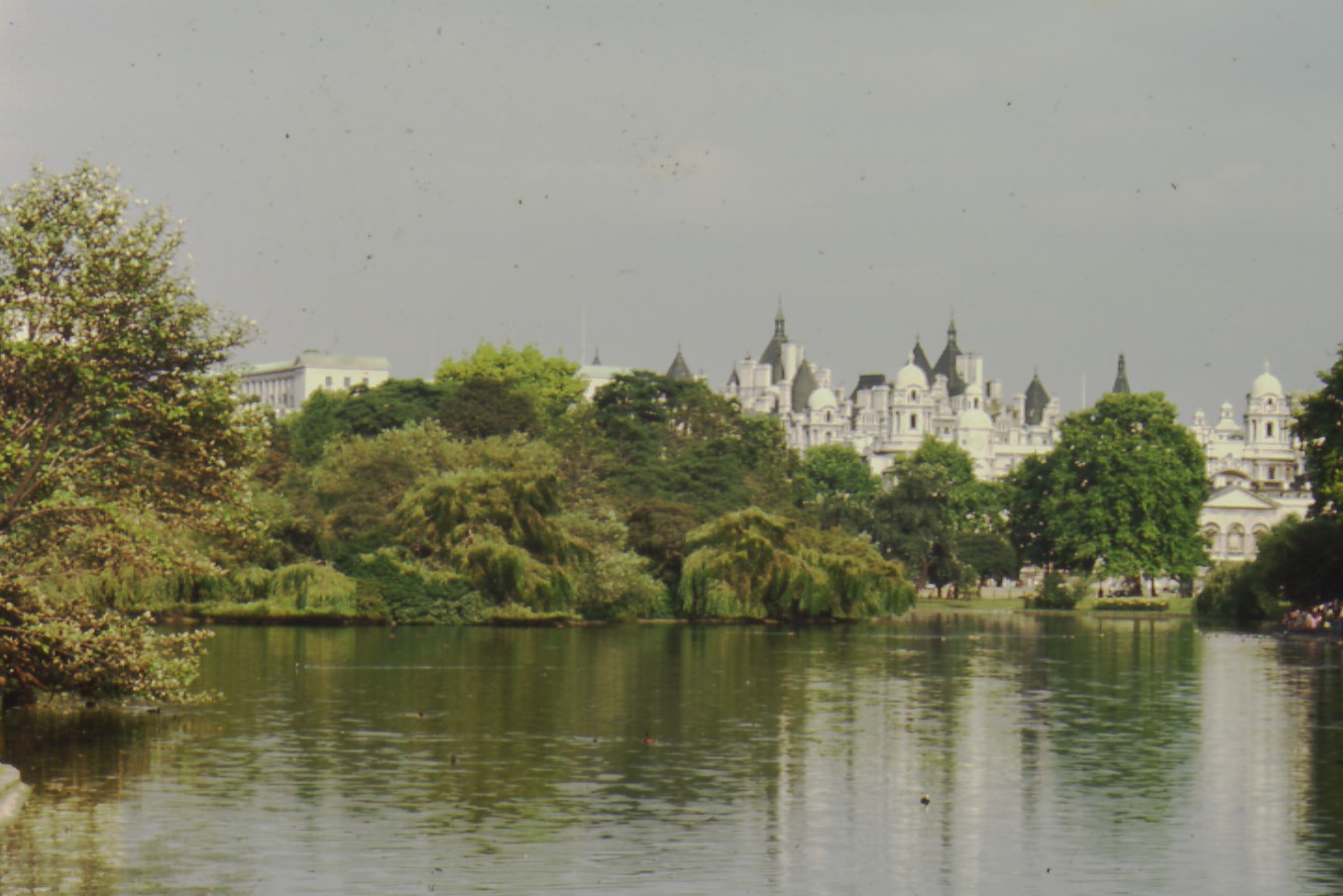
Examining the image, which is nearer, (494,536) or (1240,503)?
(494,536)

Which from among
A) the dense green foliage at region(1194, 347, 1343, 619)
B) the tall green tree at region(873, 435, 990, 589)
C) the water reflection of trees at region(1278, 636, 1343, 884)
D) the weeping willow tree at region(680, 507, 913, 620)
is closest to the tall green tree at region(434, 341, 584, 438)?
the tall green tree at region(873, 435, 990, 589)

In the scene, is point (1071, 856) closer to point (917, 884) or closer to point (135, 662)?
point (917, 884)

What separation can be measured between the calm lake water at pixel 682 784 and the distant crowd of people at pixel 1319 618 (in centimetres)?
2772

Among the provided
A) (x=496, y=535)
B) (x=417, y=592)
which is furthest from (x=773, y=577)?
(x=417, y=592)

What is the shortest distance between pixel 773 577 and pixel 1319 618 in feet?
69.0

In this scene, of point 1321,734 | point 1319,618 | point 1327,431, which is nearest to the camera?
point 1321,734

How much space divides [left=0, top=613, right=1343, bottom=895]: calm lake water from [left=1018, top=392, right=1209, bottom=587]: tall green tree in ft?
263

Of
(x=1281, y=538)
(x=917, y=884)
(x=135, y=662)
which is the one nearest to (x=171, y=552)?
(x=135, y=662)

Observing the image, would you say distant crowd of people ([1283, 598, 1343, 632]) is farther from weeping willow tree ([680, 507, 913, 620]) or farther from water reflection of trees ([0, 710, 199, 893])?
water reflection of trees ([0, 710, 199, 893])

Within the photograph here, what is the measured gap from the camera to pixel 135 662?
31.1m

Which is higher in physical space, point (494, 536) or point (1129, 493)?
point (1129, 493)

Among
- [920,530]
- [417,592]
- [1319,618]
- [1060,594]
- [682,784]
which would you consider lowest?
[682,784]

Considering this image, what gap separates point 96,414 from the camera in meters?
31.7

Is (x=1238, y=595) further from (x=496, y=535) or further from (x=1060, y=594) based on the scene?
(x=496, y=535)
